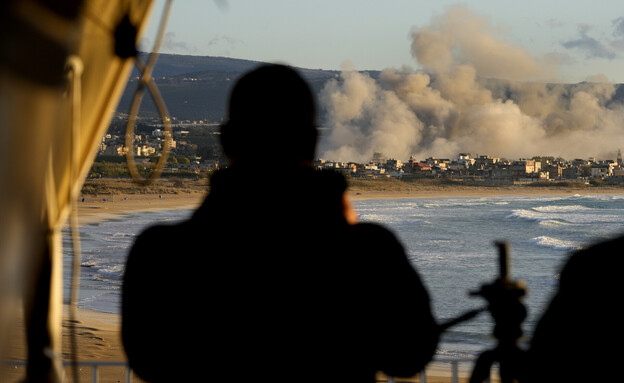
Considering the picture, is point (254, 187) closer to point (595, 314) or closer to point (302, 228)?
point (302, 228)

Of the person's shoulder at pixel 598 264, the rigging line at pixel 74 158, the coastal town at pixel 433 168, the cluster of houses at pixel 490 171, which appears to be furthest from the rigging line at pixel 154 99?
the cluster of houses at pixel 490 171

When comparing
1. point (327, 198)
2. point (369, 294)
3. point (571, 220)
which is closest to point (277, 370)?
point (369, 294)

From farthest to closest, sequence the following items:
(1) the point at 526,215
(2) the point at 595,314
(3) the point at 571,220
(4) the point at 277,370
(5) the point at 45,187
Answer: (1) the point at 526,215 → (3) the point at 571,220 → (5) the point at 45,187 → (4) the point at 277,370 → (2) the point at 595,314

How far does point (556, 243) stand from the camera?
3906 cm

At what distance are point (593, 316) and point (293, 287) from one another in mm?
520

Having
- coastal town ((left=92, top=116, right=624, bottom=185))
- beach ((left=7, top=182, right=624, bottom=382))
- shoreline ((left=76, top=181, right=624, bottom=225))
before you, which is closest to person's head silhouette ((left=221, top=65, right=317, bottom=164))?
beach ((left=7, top=182, right=624, bottom=382))

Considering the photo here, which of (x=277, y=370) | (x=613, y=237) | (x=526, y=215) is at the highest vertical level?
(x=613, y=237)

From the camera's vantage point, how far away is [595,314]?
4.17 ft

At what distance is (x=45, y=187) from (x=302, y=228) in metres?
0.78

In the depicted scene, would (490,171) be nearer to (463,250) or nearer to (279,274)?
(463,250)

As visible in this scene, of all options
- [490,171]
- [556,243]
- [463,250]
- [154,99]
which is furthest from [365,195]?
[154,99]

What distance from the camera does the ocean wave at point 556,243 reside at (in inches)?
1457

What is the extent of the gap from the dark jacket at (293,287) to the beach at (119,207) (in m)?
0.08

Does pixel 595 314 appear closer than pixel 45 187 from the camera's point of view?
Yes
